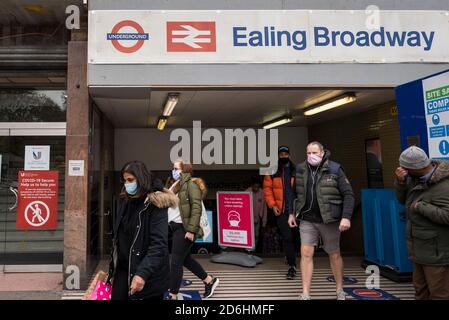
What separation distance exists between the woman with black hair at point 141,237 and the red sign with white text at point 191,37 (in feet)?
9.37

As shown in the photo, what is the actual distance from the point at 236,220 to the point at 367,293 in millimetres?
2732

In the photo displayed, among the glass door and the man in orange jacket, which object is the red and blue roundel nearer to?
the glass door

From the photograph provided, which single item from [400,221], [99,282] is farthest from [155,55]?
[400,221]

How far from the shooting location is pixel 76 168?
17.5 ft

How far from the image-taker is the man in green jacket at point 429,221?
325 cm

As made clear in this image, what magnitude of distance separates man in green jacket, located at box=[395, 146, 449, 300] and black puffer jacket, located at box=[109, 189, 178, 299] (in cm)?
206

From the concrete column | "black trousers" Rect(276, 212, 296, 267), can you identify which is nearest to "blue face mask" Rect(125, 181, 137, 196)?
the concrete column

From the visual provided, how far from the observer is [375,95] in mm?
6324

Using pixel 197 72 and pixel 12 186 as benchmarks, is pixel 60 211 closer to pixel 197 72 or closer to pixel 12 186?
pixel 12 186

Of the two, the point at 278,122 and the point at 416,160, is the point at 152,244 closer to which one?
the point at 416,160

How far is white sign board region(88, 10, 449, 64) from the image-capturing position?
5297 mm

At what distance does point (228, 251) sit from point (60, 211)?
9.53 ft

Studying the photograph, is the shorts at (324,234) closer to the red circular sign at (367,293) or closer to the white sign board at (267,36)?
the red circular sign at (367,293)

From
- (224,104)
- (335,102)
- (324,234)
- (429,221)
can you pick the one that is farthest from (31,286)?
(335,102)
